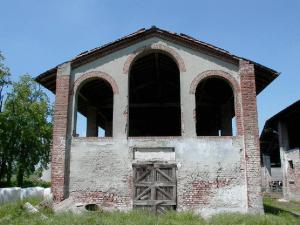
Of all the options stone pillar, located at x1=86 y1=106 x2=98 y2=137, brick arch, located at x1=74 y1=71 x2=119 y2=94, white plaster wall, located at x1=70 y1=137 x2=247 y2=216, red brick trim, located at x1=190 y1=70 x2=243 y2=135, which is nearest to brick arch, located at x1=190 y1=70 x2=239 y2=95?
red brick trim, located at x1=190 y1=70 x2=243 y2=135

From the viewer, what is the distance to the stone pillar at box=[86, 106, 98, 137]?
650 inches

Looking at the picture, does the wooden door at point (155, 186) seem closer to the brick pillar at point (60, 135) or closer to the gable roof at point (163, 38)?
the brick pillar at point (60, 135)

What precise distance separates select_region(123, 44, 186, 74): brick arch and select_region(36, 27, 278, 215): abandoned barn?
4cm

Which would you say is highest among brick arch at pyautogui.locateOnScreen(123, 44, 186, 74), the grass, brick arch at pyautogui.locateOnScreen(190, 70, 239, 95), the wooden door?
brick arch at pyautogui.locateOnScreen(123, 44, 186, 74)

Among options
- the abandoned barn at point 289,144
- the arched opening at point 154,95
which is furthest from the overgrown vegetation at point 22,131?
the abandoned barn at point 289,144

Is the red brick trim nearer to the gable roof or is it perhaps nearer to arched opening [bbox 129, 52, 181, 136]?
the gable roof

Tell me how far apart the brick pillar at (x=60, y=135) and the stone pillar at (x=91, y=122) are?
3.99 m

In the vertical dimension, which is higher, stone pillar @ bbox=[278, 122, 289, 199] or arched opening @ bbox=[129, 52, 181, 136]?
arched opening @ bbox=[129, 52, 181, 136]

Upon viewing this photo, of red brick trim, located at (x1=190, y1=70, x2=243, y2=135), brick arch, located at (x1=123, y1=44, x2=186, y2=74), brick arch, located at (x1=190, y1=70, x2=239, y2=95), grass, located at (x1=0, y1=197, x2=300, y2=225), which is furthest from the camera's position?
brick arch, located at (x1=123, y1=44, x2=186, y2=74)

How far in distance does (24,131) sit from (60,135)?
2241cm

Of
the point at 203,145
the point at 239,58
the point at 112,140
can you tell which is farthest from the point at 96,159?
the point at 239,58

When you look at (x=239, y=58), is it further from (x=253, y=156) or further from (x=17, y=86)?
(x=17, y=86)

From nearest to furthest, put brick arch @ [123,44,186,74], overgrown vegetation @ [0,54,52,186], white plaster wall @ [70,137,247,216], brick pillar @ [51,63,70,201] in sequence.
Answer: white plaster wall @ [70,137,247,216] → brick pillar @ [51,63,70,201] → brick arch @ [123,44,186,74] → overgrown vegetation @ [0,54,52,186]

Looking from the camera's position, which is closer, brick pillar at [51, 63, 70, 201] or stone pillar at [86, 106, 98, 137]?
brick pillar at [51, 63, 70, 201]
